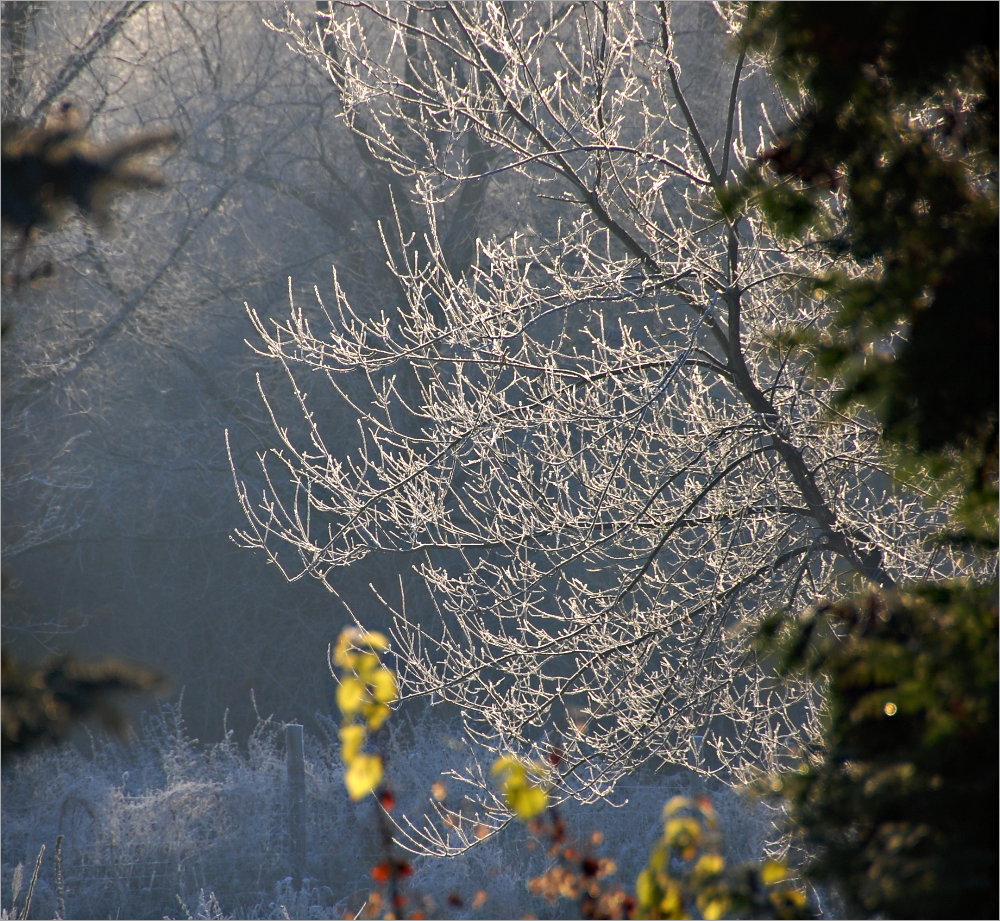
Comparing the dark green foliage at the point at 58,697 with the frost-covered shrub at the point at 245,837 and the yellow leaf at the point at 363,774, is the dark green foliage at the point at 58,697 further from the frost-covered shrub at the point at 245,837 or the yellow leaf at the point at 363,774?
the frost-covered shrub at the point at 245,837

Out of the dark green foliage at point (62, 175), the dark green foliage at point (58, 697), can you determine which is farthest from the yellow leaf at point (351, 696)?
the dark green foliage at point (62, 175)

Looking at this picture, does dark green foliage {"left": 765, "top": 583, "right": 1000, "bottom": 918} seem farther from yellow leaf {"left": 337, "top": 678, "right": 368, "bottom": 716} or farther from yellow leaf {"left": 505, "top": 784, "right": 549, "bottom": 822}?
yellow leaf {"left": 337, "top": 678, "right": 368, "bottom": 716}

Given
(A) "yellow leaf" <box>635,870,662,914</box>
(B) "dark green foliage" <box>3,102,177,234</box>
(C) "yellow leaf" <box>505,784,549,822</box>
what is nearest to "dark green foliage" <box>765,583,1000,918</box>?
(A) "yellow leaf" <box>635,870,662,914</box>

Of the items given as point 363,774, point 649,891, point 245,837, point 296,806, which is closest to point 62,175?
point 363,774

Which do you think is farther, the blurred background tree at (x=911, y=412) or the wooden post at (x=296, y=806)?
the wooden post at (x=296, y=806)

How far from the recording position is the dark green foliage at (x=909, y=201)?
5.24 feet

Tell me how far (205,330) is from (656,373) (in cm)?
783

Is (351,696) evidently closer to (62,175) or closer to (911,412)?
(911,412)

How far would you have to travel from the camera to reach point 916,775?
5.12ft

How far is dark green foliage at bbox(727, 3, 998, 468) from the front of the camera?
1598mm

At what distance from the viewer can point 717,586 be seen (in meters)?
4.76

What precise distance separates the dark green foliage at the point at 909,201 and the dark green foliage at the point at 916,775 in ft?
1.16

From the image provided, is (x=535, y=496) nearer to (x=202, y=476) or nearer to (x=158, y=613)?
(x=202, y=476)

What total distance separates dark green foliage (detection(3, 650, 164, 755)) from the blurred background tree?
1287 millimetres
